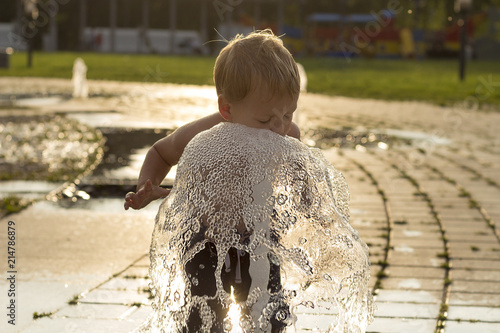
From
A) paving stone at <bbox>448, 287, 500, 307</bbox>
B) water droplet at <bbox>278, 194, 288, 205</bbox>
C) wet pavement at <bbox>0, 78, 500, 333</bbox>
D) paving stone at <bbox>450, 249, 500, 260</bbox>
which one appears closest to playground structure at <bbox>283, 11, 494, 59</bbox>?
wet pavement at <bbox>0, 78, 500, 333</bbox>

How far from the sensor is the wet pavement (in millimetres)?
4012

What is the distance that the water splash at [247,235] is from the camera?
280 centimetres

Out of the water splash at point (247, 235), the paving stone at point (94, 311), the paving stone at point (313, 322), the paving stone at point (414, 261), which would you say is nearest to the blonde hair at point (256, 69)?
the water splash at point (247, 235)

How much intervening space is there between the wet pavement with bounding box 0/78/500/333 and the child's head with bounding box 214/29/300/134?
A: 52.2 inches

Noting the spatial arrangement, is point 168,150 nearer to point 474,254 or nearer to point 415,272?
point 415,272

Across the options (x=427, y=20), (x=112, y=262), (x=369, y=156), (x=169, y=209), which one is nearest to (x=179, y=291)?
(x=169, y=209)

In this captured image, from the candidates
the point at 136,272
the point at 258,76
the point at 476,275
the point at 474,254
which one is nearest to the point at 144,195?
the point at 258,76

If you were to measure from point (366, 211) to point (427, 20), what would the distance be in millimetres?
38276

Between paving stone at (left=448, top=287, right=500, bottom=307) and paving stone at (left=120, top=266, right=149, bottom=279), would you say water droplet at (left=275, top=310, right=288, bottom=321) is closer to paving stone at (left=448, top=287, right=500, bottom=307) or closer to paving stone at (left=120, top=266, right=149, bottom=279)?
paving stone at (left=448, top=287, right=500, bottom=307)

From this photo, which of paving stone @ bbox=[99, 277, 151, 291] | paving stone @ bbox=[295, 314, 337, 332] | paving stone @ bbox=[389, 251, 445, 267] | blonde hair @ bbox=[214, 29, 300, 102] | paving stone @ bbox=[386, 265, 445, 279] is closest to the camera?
blonde hair @ bbox=[214, 29, 300, 102]

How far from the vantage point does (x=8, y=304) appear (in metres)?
4.13

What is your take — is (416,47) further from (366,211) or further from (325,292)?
(325,292)

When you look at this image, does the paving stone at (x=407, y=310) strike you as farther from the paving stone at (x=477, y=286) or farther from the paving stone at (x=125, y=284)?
the paving stone at (x=125, y=284)

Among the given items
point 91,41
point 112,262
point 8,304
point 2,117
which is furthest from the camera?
point 91,41
